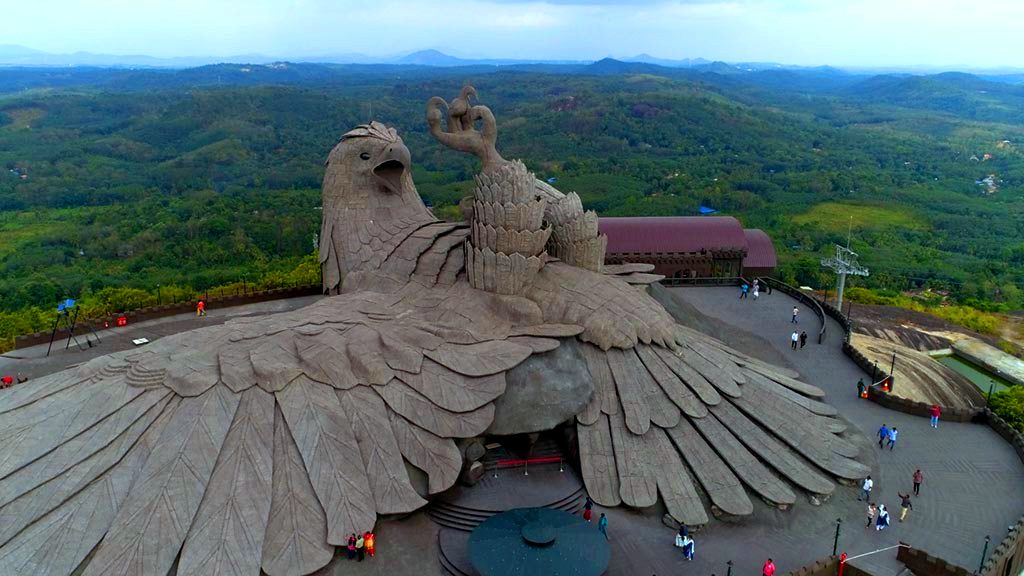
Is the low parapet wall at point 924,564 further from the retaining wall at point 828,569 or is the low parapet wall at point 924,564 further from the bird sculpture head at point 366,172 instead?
the bird sculpture head at point 366,172

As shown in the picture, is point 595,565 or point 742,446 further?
point 742,446

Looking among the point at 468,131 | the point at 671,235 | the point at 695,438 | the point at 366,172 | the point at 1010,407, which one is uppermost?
the point at 468,131

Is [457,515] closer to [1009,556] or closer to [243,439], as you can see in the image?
[243,439]

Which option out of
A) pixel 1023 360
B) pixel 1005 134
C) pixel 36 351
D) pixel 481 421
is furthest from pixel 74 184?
pixel 1005 134

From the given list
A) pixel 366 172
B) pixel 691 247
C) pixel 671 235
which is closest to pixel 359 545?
pixel 366 172

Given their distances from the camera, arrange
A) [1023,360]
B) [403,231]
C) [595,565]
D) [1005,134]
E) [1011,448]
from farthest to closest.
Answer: [1005,134]
[1023,360]
[403,231]
[1011,448]
[595,565]

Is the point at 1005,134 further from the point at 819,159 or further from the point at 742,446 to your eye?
the point at 742,446
